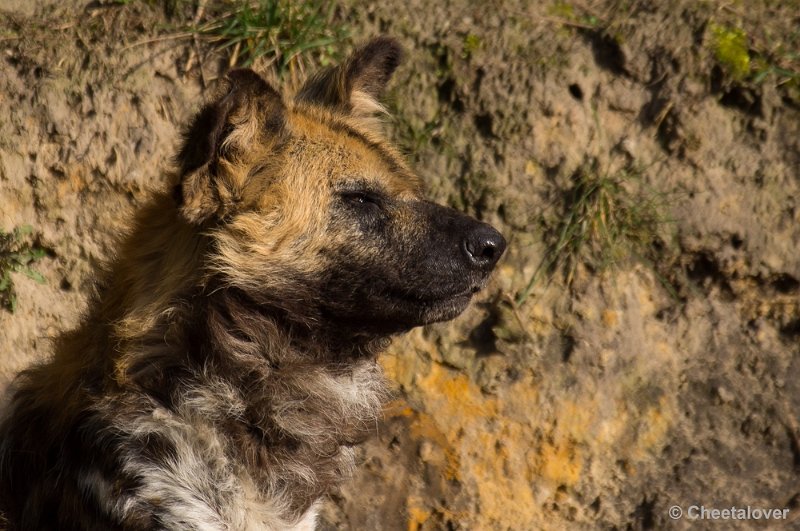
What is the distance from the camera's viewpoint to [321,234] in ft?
12.5

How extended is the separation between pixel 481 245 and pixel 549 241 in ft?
5.44

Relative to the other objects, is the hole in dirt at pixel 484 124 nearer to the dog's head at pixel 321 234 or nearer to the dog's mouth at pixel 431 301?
the dog's head at pixel 321 234

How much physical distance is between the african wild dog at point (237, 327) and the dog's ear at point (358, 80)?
0.54 meters

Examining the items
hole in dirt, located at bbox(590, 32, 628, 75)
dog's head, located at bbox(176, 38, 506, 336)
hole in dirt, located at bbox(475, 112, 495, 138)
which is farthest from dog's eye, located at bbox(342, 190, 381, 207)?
hole in dirt, located at bbox(590, 32, 628, 75)

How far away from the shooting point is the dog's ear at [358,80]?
4512 mm

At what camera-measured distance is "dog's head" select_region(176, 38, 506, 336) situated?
12.1 feet

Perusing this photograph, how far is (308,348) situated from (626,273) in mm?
2249

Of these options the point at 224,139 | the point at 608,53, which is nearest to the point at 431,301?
the point at 224,139

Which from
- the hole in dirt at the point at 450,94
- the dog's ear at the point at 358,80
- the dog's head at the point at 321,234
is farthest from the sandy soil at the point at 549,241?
the dog's head at the point at 321,234

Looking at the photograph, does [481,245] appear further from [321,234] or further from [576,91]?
[576,91]

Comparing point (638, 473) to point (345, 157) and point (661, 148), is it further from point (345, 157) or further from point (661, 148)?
point (345, 157)

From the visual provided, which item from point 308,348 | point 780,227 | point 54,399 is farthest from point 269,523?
point 780,227

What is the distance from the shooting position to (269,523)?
12.2ft

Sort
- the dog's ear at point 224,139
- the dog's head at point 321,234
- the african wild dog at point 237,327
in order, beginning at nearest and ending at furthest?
the dog's ear at point 224,139 → the african wild dog at point 237,327 → the dog's head at point 321,234
